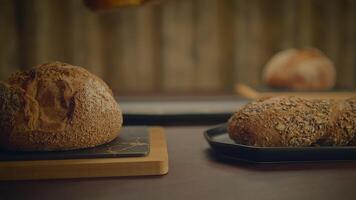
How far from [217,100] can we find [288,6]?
3.74 ft

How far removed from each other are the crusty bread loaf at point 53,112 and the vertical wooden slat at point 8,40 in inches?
66.9

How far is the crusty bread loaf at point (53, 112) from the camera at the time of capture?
1.01 meters

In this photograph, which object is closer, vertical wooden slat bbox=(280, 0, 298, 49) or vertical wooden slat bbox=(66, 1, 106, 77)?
vertical wooden slat bbox=(66, 1, 106, 77)

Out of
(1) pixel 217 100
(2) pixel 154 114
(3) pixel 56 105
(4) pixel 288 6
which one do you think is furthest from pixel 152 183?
(4) pixel 288 6

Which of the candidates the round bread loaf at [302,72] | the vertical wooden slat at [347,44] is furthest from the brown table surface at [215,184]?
the vertical wooden slat at [347,44]

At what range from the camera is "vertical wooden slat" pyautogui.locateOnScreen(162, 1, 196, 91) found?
2.81 metres

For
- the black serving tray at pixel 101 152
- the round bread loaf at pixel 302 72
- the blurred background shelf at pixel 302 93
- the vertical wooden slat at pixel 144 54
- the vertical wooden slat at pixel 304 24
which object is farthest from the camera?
the vertical wooden slat at pixel 304 24

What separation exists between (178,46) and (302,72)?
83 cm

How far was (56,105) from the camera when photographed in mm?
1037

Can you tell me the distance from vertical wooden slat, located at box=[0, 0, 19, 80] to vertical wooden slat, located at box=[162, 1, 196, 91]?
821 millimetres

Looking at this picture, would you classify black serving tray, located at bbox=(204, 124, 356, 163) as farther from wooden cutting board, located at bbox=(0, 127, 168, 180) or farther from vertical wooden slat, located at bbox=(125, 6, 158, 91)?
vertical wooden slat, located at bbox=(125, 6, 158, 91)

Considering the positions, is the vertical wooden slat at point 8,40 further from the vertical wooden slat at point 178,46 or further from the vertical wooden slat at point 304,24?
the vertical wooden slat at point 304,24

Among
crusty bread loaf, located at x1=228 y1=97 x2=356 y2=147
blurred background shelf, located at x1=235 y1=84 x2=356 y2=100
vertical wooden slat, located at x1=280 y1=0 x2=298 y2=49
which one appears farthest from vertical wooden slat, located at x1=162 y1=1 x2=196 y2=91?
crusty bread loaf, located at x1=228 y1=97 x2=356 y2=147

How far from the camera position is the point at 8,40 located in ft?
8.84
